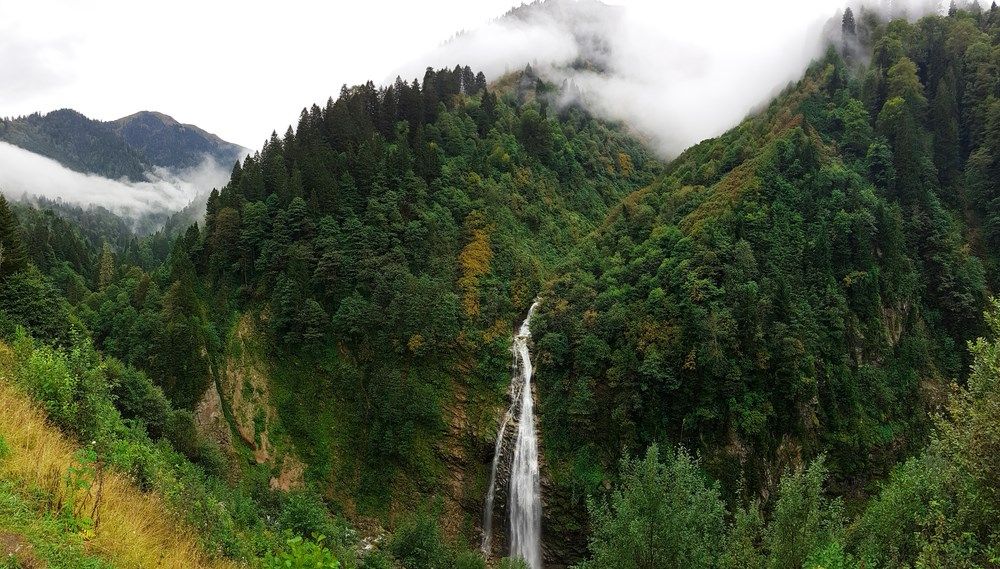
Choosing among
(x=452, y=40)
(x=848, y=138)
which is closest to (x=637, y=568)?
(x=848, y=138)

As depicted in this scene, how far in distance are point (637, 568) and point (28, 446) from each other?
18.8 meters

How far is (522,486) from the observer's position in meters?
41.3

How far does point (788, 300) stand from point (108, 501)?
45563 millimetres

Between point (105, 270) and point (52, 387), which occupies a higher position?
point (52, 387)

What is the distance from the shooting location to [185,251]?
5325cm

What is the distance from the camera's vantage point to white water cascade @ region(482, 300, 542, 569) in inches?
1555

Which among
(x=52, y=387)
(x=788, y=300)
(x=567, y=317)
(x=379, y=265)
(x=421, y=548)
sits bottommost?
(x=421, y=548)

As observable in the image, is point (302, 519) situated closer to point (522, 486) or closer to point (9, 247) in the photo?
point (522, 486)

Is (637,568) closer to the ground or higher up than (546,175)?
closer to the ground

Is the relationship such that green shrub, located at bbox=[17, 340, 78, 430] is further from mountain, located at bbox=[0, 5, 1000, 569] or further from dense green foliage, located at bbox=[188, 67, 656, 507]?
dense green foliage, located at bbox=[188, 67, 656, 507]

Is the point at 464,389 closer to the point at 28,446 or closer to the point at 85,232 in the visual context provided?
the point at 28,446

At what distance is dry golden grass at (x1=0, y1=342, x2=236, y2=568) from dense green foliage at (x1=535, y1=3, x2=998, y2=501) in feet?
112

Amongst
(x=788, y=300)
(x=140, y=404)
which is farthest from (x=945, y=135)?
(x=140, y=404)

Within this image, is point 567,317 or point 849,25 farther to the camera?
point 849,25
